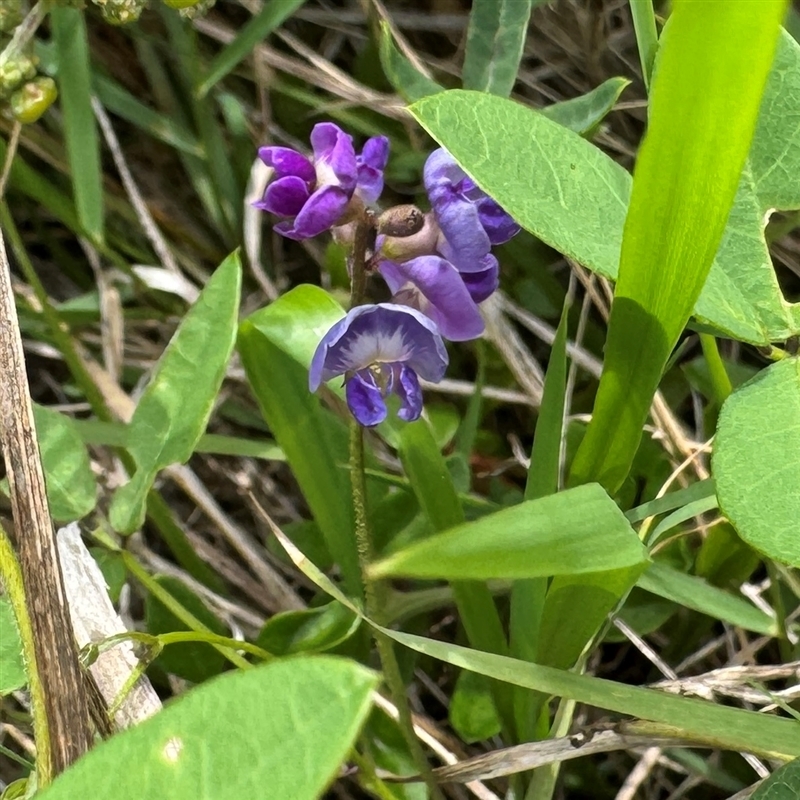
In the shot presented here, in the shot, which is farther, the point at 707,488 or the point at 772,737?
the point at 707,488

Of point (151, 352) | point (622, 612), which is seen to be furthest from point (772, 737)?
point (151, 352)

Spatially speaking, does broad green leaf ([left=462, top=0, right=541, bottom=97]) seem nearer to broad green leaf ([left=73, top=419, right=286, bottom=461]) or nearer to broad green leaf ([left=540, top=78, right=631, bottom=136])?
broad green leaf ([left=540, top=78, right=631, bottom=136])

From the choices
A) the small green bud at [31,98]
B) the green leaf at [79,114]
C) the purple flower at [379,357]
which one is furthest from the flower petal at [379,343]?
the green leaf at [79,114]

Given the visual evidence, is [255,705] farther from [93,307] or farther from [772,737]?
[93,307]

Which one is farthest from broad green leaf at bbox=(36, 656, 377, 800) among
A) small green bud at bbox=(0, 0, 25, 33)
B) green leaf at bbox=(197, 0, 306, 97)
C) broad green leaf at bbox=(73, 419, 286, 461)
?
green leaf at bbox=(197, 0, 306, 97)

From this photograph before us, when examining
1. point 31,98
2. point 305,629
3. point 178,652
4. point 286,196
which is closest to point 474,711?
point 305,629

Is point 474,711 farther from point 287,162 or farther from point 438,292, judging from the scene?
point 287,162
